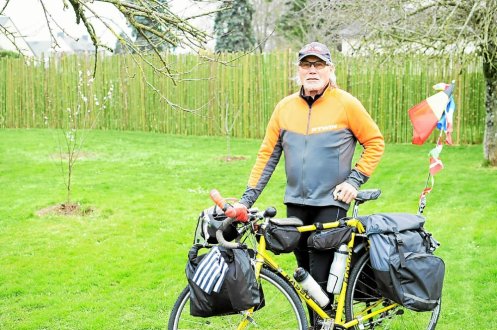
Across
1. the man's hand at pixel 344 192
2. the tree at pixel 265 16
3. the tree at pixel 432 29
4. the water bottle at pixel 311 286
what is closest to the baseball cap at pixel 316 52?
the man's hand at pixel 344 192

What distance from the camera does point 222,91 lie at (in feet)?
49.0

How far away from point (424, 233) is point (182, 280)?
7.80ft

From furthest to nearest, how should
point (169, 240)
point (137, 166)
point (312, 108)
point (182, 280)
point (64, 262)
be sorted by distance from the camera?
point (137, 166), point (169, 240), point (64, 262), point (182, 280), point (312, 108)

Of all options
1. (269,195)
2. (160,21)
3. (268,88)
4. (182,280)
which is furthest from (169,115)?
(160,21)

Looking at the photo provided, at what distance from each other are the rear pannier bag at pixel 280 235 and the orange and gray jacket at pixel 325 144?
268 mm

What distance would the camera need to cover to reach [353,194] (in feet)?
11.0

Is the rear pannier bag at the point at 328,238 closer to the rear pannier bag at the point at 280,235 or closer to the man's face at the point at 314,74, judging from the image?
the rear pannier bag at the point at 280,235

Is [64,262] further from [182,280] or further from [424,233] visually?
[424,233]

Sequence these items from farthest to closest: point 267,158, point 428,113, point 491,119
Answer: point 491,119 < point 428,113 < point 267,158

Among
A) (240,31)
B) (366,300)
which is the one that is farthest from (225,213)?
(240,31)

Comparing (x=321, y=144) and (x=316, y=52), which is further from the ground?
(x=316, y=52)

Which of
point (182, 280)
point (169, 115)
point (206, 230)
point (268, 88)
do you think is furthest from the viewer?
point (169, 115)

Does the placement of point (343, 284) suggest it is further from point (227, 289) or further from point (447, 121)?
point (447, 121)

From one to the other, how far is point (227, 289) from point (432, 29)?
24.8 feet
